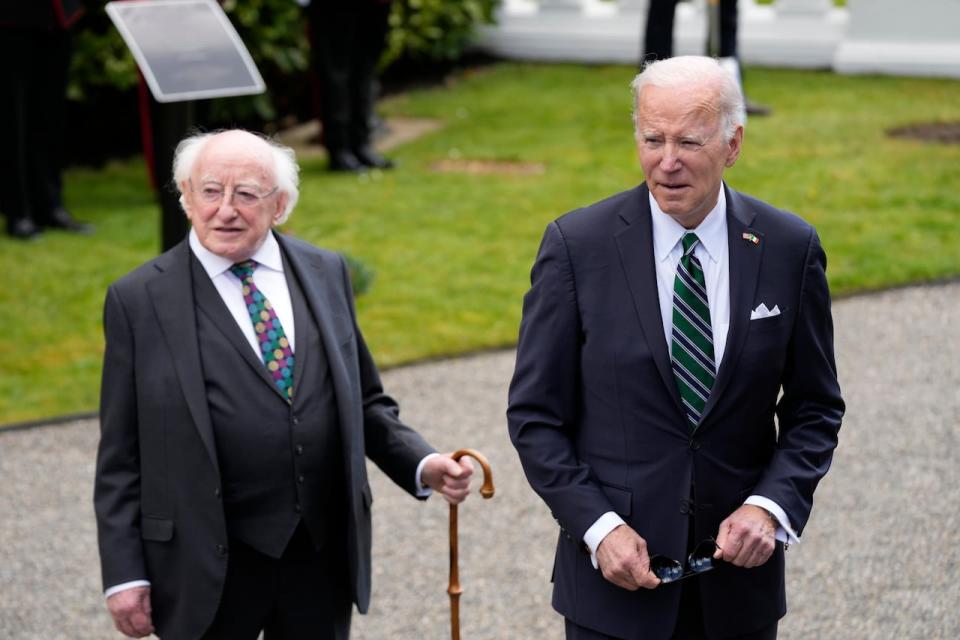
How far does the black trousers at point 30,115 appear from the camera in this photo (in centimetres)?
969

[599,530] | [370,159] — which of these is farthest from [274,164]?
[370,159]

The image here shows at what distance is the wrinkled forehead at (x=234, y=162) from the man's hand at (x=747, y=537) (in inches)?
55.8

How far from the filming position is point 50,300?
883 centimetres

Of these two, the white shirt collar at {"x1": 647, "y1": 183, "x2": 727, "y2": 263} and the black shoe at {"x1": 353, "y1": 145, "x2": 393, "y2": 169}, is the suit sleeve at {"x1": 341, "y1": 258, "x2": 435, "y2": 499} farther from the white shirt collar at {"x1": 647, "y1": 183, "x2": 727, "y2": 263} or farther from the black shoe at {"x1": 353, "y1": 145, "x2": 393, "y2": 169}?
the black shoe at {"x1": 353, "y1": 145, "x2": 393, "y2": 169}

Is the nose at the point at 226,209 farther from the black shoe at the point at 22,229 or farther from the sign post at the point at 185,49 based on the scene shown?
the black shoe at the point at 22,229

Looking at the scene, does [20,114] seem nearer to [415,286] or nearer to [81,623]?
[415,286]

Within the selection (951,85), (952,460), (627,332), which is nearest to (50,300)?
(952,460)

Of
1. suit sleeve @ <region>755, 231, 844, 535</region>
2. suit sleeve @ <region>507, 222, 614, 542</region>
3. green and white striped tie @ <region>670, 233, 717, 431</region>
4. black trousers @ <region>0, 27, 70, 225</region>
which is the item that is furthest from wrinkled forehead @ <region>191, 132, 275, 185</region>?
black trousers @ <region>0, 27, 70, 225</region>

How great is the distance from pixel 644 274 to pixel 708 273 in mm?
158

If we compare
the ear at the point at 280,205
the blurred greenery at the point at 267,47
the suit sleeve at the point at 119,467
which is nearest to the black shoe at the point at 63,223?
the blurred greenery at the point at 267,47

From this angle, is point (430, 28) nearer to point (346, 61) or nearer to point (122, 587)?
point (346, 61)

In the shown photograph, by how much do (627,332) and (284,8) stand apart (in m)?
9.53

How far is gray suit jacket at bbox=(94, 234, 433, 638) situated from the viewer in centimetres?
358

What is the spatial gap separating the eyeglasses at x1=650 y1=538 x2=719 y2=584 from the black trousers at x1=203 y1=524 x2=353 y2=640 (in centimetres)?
90
